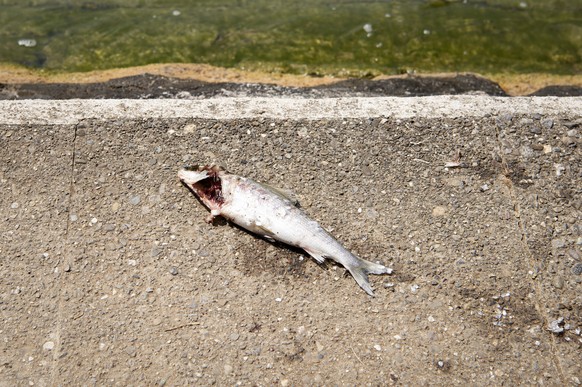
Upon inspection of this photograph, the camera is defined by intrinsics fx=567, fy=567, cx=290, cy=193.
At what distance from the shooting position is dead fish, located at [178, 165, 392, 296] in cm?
320

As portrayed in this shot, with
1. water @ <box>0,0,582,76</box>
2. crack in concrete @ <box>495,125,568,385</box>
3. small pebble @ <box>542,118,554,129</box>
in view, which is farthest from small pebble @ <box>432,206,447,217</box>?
water @ <box>0,0,582,76</box>

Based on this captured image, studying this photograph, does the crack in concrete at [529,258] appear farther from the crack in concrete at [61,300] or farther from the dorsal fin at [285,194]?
the crack in concrete at [61,300]

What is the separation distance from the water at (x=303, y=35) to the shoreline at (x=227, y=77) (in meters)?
0.18

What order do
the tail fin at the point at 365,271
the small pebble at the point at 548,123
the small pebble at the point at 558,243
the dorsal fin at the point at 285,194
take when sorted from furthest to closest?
the small pebble at the point at 548,123
the dorsal fin at the point at 285,194
the small pebble at the point at 558,243
the tail fin at the point at 365,271

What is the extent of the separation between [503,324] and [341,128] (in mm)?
1587

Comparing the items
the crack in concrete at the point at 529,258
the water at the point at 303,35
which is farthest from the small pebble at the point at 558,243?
the water at the point at 303,35

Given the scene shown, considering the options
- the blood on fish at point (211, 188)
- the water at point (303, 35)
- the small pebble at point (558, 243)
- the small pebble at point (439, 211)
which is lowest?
the water at point (303, 35)

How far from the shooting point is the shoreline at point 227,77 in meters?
5.18

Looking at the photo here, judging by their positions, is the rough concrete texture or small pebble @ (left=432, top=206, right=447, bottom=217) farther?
small pebble @ (left=432, top=206, right=447, bottom=217)

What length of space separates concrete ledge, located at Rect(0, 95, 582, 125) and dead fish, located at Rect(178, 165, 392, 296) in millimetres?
567

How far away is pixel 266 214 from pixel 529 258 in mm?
1546

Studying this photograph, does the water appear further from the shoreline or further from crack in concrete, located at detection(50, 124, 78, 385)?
crack in concrete, located at detection(50, 124, 78, 385)

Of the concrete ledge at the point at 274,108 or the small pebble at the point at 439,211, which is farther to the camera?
the concrete ledge at the point at 274,108

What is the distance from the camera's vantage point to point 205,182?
348cm
